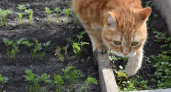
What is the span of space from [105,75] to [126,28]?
618 millimetres

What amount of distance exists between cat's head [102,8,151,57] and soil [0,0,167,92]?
0.61 meters

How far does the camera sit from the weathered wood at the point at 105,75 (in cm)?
288

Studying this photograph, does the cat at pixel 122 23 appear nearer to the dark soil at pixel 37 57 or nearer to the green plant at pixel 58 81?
the dark soil at pixel 37 57

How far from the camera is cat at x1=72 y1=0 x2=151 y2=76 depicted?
289 cm

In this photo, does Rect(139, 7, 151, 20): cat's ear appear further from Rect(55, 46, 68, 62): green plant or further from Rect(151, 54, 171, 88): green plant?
Rect(55, 46, 68, 62): green plant

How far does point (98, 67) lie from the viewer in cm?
346

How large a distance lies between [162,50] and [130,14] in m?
1.61

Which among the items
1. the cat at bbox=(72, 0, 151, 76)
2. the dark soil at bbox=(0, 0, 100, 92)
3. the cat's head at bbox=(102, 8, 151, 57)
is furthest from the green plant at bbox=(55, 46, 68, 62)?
the cat's head at bbox=(102, 8, 151, 57)

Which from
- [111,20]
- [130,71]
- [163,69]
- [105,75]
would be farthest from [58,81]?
[163,69]

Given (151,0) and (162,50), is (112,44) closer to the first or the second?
(162,50)

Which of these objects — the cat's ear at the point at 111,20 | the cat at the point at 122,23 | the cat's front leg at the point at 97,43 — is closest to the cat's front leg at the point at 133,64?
the cat at the point at 122,23

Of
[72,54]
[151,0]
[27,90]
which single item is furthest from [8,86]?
[151,0]

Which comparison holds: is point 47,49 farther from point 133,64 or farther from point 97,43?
point 133,64

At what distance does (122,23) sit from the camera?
9.51 feet
